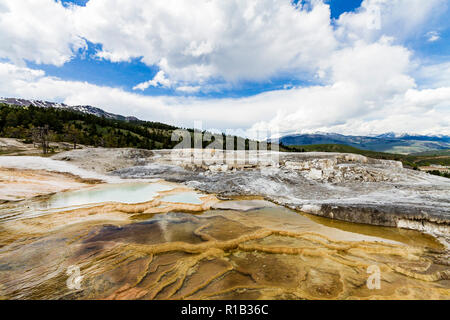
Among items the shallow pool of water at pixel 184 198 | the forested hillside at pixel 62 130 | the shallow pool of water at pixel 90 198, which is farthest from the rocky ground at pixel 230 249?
the forested hillside at pixel 62 130

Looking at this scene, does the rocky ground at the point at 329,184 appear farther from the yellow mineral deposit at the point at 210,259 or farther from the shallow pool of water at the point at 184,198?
the shallow pool of water at the point at 184,198

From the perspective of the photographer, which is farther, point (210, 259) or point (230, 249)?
point (230, 249)

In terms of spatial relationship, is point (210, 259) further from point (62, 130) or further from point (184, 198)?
point (62, 130)

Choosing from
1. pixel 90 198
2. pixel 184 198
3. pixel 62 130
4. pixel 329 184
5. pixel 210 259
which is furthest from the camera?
pixel 62 130

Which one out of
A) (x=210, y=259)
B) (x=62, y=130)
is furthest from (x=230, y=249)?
(x=62, y=130)

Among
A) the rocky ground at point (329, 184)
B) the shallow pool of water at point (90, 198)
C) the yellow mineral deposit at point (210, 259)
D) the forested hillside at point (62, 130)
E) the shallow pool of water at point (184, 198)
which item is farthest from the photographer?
the forested hillside at point (62, 130)

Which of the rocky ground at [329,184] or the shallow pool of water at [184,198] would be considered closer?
the rocky ground at [329,184]

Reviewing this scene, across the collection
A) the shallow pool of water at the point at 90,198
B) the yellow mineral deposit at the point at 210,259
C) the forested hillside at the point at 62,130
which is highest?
the forested hillside at the point at 62,130

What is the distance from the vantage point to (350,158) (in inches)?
830

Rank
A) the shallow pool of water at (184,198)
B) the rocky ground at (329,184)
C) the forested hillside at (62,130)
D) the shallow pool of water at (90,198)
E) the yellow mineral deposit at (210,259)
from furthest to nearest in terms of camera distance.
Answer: the forested hillside at (62,130) < the shallow pool of water at (184,198) < the shallow pool of water at (90,198) < the rocky ground at (329,184) < the yellow mineral deposit at (210,259)

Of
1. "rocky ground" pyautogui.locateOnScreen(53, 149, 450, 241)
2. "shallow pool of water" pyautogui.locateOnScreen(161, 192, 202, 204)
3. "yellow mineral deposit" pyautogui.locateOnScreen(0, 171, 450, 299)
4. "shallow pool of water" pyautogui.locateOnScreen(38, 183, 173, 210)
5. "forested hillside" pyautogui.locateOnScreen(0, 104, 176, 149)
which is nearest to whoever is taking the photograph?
"yellow mineral deposit" pyautogui.locateOnScreen(0, 171, 450, 299)

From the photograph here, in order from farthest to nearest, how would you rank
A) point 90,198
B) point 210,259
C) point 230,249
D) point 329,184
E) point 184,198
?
point 329,184, point 184,198, point 90,198, point 230,249, point 210,259

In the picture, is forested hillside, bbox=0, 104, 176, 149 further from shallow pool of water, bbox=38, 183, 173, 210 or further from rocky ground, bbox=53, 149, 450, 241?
shallow pool of water, bbox=38, 183, 173, 210

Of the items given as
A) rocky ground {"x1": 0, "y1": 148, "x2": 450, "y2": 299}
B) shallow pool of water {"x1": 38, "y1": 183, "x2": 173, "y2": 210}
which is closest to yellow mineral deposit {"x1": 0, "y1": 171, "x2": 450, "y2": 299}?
rocky ground {"x1": 0, "y1": 148, "x2": 450, "y2": 299}
